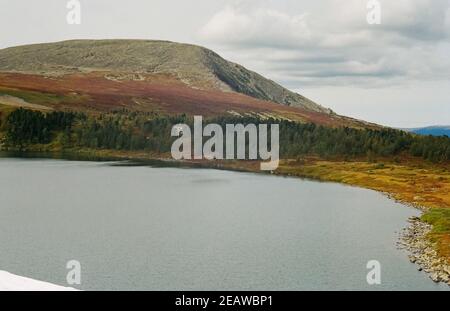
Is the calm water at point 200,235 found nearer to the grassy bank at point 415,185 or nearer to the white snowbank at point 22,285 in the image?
the grassy bank at point 415,185

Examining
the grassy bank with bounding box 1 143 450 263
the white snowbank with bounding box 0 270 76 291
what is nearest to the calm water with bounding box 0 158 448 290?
the grassy bank with bounding box 1 143 450 263

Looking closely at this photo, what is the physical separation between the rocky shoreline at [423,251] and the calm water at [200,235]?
172cm

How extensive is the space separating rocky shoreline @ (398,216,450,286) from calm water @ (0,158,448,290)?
172cm

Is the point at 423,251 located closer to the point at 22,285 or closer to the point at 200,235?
the point at 200,235

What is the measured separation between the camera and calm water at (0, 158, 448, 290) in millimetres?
61000

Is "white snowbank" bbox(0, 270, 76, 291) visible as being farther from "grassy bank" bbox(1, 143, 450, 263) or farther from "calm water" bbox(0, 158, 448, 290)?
"grassy bank" bbox(1, 143, 450, 263)

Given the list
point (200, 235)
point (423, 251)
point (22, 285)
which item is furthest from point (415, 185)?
point (22, 285)

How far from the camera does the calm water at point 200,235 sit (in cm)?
6100

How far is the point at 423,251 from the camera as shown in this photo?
74938 mm
